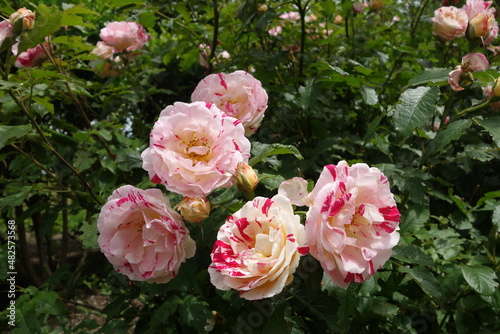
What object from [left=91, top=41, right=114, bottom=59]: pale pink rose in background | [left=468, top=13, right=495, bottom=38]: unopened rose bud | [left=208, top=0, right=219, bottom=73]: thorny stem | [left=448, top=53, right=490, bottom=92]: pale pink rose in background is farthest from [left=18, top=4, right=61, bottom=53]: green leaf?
[left=468, top=13, right=495, bottom=38]: unopened rose bud

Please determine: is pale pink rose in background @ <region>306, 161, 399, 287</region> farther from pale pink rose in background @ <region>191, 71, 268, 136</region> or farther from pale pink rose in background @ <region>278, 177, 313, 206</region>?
pale pink rose in background @ <region>191, 71, 268, 136</region>

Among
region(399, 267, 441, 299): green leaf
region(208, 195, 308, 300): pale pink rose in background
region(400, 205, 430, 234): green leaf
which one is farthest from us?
region(400, 205, 430, 234): green leaf

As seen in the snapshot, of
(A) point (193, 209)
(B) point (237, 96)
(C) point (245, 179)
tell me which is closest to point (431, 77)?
(B) point (237, 96)

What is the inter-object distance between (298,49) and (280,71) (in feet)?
0.70

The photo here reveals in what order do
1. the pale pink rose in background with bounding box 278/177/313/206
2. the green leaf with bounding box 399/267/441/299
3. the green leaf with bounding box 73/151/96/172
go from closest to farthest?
the pale pink rose in background with bounding box 278/177/313/206, the green leaf with bounding box 399/267/441/299, the green leaf with bounding box 73/151/96/172

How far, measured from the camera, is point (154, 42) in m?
3.29

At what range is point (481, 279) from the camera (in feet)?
4.13

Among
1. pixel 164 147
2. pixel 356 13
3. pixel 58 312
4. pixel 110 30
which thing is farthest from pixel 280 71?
pixel 58 312

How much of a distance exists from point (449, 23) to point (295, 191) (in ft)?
4.13

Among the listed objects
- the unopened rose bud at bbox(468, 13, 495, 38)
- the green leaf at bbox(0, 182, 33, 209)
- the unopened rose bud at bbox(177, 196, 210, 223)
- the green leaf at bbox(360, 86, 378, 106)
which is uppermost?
the unopened rose bud at bbox(468, 13, 495, 38)

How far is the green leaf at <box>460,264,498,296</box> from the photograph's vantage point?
4.06ft

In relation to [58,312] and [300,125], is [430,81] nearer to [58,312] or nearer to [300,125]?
[300,125]

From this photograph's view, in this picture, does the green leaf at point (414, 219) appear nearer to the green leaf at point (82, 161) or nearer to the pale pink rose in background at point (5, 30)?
the green leaf at point (82, 161)

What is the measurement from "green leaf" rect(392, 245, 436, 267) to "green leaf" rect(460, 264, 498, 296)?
7.2 inches
